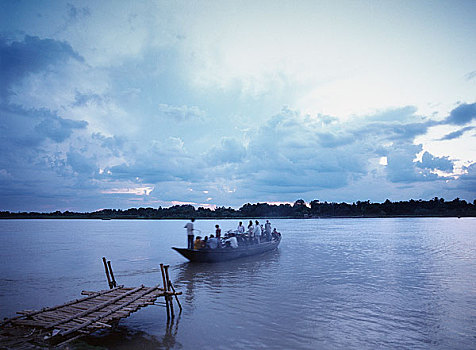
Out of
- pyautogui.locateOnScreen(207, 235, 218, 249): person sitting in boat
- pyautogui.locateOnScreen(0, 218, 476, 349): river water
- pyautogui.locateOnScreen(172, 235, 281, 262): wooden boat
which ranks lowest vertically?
pyautogui.locateOnScreen(0, 218, 476, 349): river water

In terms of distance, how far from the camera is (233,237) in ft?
70.4

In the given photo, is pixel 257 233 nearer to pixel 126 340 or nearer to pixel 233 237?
pixel 233 237

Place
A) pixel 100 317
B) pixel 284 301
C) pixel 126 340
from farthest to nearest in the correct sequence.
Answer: pixel 284 301, pixel 126 340, pixel 100 317

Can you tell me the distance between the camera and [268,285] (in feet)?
48.8

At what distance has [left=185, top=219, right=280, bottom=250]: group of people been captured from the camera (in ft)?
67.3

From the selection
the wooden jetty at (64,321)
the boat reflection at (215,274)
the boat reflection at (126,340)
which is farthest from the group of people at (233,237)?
the wooden jetty at (64,321)

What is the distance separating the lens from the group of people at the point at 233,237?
20500 mm

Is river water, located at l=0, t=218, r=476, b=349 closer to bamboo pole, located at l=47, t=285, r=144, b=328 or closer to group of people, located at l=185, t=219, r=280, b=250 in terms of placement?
bamboo pole, located at l=47, t=285, r=144, b=328

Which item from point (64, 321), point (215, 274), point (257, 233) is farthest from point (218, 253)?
point (64, 321)

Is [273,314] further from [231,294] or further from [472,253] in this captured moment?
[472,253]

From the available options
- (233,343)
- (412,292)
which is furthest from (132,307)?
(412,292)

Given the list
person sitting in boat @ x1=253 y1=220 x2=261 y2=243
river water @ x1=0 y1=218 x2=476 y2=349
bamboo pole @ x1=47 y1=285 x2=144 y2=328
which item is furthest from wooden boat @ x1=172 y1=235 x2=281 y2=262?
bamboo pole @ x1=47 y1=285 x2=144 y2=328

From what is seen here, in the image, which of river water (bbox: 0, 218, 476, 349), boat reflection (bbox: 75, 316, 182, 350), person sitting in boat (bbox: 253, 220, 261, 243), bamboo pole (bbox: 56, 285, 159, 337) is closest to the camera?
bamboo pole (bbox: 56, 285, 159, 337)

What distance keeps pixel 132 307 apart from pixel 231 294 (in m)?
5.57
